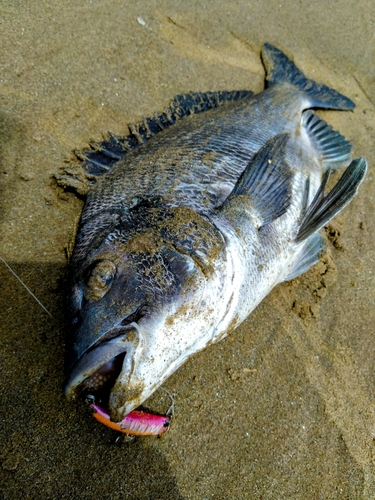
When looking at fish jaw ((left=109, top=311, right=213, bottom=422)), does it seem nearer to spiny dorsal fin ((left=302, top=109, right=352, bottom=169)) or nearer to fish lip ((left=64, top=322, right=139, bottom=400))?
fish lip ((left=64, top=322, right=139, bottom=400))

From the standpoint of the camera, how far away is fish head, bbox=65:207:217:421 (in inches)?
62.1

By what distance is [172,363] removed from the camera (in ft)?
5.87

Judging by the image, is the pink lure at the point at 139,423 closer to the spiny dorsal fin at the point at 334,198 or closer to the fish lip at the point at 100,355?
the fish lip at the point at 100,355

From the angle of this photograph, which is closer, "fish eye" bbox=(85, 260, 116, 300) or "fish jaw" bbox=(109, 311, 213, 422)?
"fish jaw" bbox=(109, 311, 213, 422)

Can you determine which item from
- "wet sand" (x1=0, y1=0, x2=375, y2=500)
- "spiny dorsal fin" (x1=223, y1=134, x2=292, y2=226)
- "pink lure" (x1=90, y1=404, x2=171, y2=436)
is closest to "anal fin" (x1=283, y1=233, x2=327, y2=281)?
"wet sand" (x1=0, y1=0, x2=375, y2=500)

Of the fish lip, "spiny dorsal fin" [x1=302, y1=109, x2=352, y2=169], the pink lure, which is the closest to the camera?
the fish lip

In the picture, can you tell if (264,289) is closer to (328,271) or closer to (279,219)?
(279,219)

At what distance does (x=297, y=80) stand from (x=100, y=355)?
3988 mm

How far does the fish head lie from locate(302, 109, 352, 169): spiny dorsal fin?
2.56m

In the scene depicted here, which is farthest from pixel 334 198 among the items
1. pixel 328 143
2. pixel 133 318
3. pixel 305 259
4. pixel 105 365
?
pixel 105 365

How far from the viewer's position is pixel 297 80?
4254 mm

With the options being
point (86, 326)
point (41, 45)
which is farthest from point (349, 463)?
point (41, 45)

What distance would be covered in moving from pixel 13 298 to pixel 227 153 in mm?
1867

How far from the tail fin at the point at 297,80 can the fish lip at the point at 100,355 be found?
Answer: 363cm
